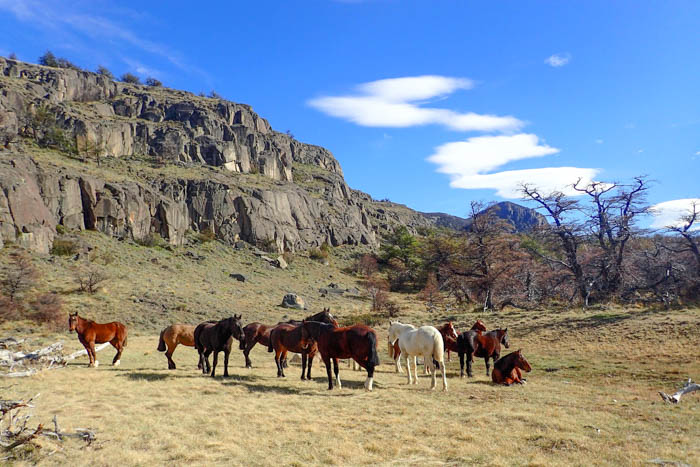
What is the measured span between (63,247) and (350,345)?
1597 inches

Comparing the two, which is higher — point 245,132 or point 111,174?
point 245,132

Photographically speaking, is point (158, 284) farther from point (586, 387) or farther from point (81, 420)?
point (586, 387)

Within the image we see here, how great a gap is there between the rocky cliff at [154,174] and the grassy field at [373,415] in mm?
35416

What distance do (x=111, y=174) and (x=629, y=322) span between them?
68643 mm

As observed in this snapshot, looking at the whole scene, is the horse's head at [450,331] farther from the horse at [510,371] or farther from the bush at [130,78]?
the bush at [130,78]

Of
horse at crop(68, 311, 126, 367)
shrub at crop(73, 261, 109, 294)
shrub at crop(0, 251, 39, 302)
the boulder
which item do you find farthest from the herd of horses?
the boulder

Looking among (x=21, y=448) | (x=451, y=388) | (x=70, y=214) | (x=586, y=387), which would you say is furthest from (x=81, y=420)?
(x=70, y=214)

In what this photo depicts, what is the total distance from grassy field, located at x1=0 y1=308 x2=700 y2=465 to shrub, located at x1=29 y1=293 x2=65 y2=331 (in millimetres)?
9365

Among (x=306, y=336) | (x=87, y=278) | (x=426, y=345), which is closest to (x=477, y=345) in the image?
(x=426, y=345)

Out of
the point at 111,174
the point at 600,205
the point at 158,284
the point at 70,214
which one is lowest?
the point at 158,284

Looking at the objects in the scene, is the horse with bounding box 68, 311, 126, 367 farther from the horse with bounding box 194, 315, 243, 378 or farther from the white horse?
the white horse

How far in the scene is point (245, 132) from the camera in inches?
4397

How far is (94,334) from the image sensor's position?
1443cm

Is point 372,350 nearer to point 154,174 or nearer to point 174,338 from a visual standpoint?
point 174,338
